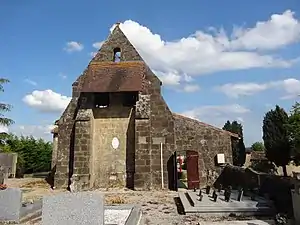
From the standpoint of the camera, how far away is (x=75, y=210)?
5.32 meters

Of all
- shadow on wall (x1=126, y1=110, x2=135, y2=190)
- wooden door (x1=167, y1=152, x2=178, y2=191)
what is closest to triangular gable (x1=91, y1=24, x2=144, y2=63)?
shadow on wall (x1=126, y1=110, x2=135, y2=190)

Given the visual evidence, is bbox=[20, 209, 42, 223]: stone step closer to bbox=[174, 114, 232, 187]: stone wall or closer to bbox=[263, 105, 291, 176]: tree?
bbox=[174, 114, 232, 187]: stone wall

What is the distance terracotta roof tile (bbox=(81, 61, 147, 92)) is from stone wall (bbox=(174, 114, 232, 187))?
3595 mm

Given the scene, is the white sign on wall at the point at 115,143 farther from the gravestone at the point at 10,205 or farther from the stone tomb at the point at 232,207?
the gravestone at the point at 10,205

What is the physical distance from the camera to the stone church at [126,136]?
15.5 meters

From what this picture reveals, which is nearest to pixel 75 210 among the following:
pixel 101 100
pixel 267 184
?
pixel 267 184

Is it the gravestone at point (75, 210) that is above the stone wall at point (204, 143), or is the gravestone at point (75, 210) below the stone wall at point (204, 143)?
below

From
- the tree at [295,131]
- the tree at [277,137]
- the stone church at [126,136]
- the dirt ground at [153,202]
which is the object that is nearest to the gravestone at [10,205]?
the dirt ground at [153,202]

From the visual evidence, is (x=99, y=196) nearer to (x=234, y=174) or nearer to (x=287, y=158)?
(x=234, y=174)

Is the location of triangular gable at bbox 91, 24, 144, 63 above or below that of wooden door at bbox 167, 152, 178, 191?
above

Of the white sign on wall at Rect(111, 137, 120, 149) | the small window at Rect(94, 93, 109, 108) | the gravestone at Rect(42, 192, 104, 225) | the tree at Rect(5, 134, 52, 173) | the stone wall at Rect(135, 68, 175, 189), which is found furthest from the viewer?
the tree at Rect(5, 134, 52, 173)

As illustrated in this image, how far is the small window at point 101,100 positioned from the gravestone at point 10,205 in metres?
9.21

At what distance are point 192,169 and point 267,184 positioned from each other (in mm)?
6557

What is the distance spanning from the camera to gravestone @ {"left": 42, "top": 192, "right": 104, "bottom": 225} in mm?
5305
